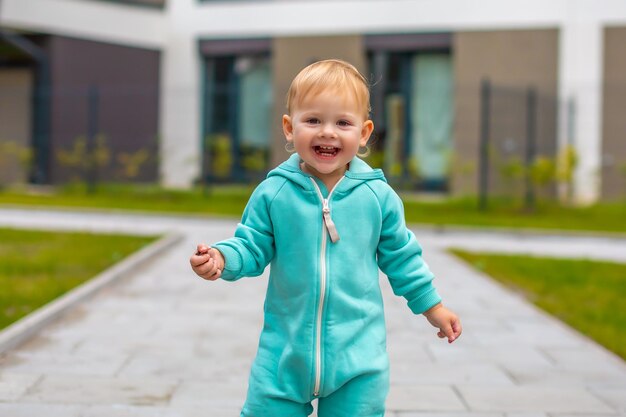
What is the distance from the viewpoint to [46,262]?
27.1ft

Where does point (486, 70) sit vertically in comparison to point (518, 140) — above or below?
above

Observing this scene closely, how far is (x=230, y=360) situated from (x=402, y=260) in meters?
2.30

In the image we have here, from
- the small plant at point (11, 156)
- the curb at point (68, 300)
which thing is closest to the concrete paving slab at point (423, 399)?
the curb at point (68, 300)

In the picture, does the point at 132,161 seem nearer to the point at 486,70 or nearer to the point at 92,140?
the point at 92,140

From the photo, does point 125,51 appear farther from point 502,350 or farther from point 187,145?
point 502,350

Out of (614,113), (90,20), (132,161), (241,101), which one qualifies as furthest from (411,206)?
(90,20)

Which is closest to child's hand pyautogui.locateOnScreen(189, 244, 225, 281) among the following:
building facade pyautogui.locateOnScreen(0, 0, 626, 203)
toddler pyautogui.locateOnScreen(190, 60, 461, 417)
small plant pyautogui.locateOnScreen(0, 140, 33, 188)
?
toddler pyautogui.locateOnScreen(190, 60, 461, 417)

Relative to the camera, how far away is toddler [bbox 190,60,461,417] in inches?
103

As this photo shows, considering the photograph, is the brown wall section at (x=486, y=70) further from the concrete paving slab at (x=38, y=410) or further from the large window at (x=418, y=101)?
the concrete paving slab at (x=38, y=410)

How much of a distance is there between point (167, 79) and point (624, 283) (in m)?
16.3

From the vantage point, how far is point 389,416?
12.5 ft

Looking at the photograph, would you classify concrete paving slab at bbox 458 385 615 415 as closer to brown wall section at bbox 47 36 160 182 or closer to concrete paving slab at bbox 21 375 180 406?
concrete paving slab at bbox 21 375 180 406

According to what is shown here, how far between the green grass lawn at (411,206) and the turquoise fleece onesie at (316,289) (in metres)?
10.8

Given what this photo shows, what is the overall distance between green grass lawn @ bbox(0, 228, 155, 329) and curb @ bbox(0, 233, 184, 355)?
5.0 inches
